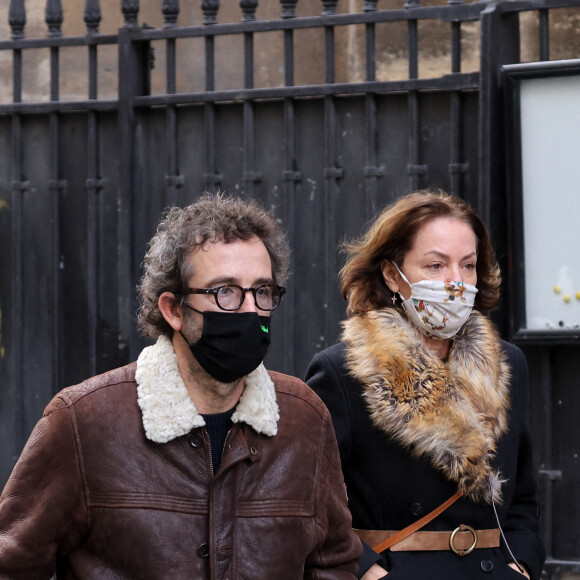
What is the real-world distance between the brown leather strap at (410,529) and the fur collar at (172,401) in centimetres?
73

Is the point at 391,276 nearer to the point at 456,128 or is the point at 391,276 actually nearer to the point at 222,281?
the point at 222,281

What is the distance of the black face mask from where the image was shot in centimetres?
261

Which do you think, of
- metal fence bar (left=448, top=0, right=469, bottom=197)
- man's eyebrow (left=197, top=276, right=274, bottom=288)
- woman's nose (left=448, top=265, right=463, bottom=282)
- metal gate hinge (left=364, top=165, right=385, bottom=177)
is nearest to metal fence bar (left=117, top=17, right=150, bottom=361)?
metal gate hinge (left=364, top=165, right=385, bottom=177)

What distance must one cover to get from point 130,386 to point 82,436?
0.17 m

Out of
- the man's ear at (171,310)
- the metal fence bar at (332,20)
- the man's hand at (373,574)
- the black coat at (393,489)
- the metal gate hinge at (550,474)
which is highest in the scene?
the metal fence bar at (332,20)

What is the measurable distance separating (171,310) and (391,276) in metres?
0.99

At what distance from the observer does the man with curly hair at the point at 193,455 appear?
2512 millimetres

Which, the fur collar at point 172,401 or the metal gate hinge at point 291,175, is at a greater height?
the metal gate hinge at point 291,175

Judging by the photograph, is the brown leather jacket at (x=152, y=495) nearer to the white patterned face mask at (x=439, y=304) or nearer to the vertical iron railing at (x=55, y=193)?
the white patterned face mask at (x=439, y=304)

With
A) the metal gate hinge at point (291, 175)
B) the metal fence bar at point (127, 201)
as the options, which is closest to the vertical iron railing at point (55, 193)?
the metal fence bar at point (127, 201)

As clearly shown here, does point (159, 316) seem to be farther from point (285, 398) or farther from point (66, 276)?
point (66, 276)

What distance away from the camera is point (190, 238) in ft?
8.80

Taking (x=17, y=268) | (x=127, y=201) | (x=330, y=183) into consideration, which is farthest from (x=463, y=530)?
(x=17, y=268)

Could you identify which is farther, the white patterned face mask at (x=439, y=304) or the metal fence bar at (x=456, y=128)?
the metal fence bar at (x=456, y=128)
